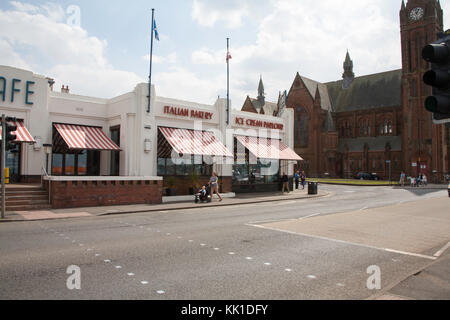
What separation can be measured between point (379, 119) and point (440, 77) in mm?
67035

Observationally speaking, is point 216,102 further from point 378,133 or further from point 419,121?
point 378,133

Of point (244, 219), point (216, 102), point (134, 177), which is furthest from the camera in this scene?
point (216, 102)

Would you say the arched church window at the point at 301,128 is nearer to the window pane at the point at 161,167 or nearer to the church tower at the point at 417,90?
the church tower at the point at 417,90

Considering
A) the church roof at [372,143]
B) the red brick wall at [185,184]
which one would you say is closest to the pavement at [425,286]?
the red brick wall at [185,184]

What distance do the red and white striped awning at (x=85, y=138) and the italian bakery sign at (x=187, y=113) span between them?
13.3 ft

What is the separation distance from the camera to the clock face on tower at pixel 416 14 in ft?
188

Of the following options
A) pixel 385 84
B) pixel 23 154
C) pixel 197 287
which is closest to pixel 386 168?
pixel 385 84

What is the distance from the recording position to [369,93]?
6800cm

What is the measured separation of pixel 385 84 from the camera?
2625 inches

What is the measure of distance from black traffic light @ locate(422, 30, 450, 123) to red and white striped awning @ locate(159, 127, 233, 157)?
16.8 meters

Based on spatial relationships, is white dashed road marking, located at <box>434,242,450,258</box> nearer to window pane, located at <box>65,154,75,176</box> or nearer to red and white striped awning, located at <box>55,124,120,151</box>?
red and white striped awning, located at <box>55,124,120,151</box>

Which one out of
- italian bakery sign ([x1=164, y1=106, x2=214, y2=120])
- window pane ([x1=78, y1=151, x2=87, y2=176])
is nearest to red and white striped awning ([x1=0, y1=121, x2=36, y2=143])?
window pane ([x1=78, y1=151, x2=87, y2=176])
